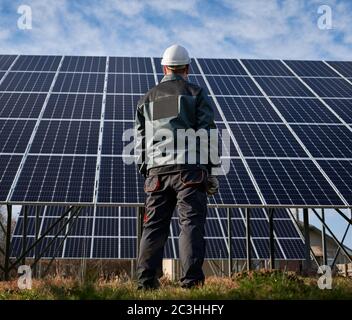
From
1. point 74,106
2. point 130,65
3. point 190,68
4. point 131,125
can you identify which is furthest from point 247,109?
point 130,65

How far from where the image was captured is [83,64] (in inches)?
672

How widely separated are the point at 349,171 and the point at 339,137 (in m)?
1.43

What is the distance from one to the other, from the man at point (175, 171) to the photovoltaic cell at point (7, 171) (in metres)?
4.42

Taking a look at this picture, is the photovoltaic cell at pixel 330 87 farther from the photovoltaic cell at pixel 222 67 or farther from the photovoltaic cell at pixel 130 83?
the photovoltaic cell at pixel 130 83

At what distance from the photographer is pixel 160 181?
6.12 m

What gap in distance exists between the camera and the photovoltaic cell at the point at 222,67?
55.3ft

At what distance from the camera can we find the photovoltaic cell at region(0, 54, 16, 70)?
16513 millimetres

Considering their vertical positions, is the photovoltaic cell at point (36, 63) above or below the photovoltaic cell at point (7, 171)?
above

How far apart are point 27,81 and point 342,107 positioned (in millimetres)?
8170

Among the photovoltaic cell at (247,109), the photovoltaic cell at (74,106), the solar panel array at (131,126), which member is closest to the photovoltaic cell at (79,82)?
the solar panel array at (131,126)

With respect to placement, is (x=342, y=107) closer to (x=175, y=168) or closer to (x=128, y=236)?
(x=175, y=168)

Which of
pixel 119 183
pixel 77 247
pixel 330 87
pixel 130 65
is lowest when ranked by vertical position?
pixel 77 247

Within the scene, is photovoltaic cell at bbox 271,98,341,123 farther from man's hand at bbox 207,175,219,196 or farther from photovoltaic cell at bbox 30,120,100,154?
man's hand at bbox 207,175,219,196

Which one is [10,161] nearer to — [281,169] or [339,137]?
[281,169]
